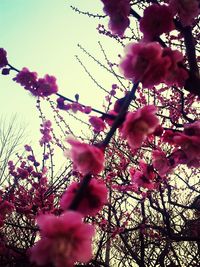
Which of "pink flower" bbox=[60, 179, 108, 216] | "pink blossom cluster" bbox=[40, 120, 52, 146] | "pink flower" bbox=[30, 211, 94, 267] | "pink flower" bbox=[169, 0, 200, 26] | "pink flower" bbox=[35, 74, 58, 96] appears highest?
"pink blossom cluster" bbox=[40, 120, 52, 146]

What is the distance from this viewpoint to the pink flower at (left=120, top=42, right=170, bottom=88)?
160cm

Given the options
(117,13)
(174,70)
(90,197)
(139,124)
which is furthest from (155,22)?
(90,197)

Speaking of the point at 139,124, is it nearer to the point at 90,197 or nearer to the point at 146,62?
the point at 146,62

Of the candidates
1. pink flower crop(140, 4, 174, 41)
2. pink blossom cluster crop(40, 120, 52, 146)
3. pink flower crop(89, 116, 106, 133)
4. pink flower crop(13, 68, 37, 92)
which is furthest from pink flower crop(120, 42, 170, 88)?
pink blossom cluster crop(40, 120, 52, 146)

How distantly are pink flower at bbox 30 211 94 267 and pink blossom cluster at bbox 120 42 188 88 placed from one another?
0.89m

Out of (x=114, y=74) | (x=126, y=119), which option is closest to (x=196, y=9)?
(x=126, y=119)

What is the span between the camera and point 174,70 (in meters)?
1.89

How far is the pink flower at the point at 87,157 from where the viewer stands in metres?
1.39

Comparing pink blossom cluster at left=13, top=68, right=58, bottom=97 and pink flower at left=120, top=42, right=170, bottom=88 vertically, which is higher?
pink blossom cluster at left=13, top=68, right=58, bottom=97

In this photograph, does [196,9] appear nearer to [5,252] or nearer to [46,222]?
[46,222]

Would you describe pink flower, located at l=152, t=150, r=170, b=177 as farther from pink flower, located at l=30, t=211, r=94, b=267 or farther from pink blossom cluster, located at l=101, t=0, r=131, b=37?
pink flower, located at l=30, t=211, r=94, b=267

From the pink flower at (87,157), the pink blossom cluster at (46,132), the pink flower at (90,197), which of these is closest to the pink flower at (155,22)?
Answer: the pink flower at (87,157)

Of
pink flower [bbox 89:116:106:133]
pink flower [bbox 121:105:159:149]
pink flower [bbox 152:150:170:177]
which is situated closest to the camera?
pink flower [bbox 121:105:159:149]

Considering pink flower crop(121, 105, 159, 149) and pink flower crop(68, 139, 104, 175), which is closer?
pink flower crop(68, 139, 104, 175)
